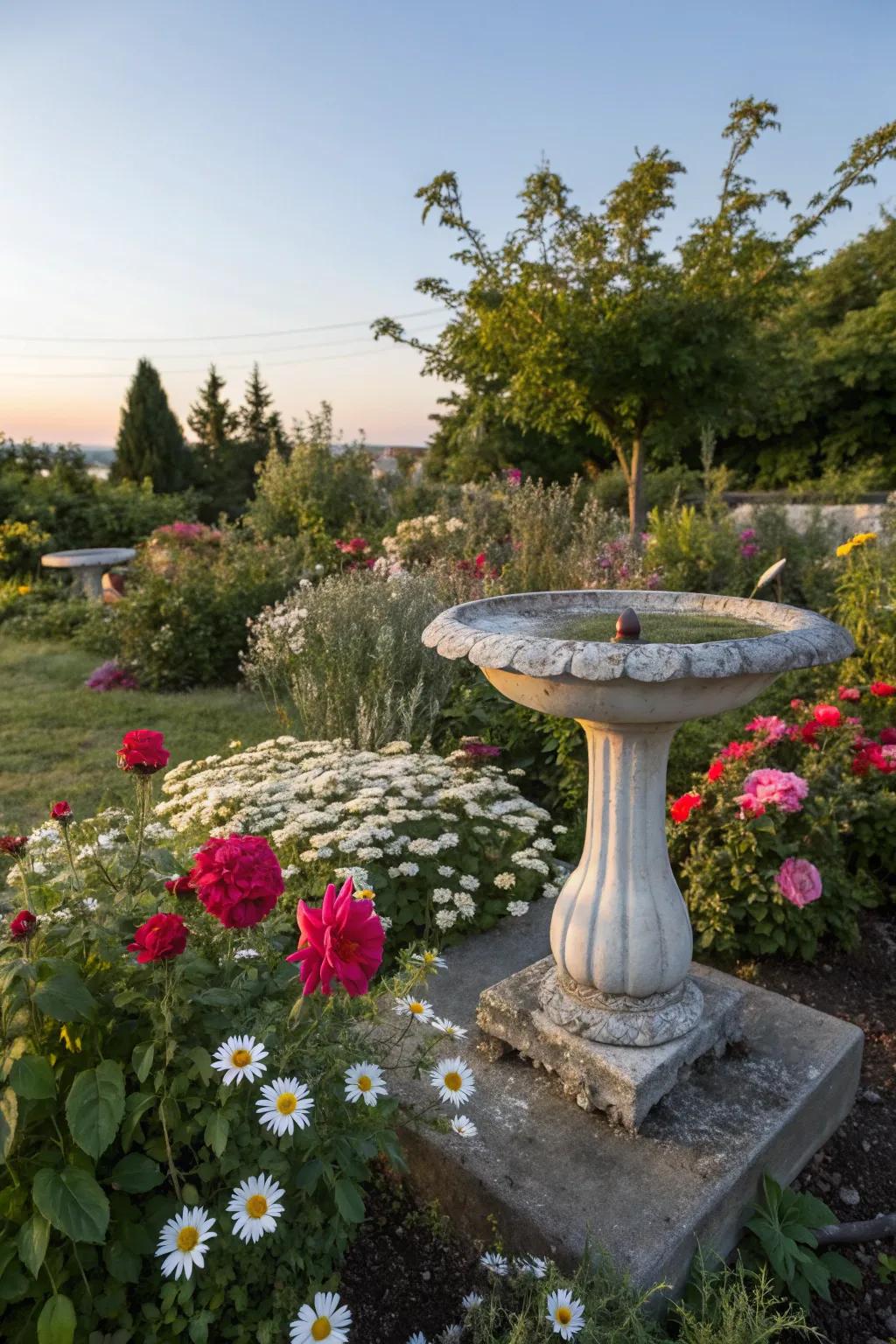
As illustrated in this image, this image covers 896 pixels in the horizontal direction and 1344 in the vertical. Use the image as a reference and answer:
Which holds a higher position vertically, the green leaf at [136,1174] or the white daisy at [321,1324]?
the green leaf at [136,1174]

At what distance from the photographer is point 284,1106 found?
1.39m

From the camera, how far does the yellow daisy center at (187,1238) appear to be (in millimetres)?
1366

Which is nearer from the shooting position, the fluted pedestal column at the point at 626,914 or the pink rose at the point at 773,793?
the fluted pedestal column at the point at 626,914

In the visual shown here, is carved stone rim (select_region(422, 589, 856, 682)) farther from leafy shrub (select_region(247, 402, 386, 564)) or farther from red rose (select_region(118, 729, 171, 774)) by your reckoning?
leafy shrub (select_region(247, 402, 386, 564))

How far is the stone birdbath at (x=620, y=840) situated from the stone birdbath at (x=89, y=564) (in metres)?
9.37

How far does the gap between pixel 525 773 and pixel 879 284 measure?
21.9m

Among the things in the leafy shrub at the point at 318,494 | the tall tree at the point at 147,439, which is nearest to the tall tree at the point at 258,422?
the tall tree at the point at 147,439

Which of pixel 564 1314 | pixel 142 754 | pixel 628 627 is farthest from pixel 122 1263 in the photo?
pixel 628 627

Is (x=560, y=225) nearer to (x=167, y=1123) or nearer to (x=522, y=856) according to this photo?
(x=522, y=856)

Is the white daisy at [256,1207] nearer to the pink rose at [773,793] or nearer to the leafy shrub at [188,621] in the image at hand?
the pink rose at [773,793]

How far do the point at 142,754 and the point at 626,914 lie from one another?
1.26 meters

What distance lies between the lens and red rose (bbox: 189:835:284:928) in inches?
56.8

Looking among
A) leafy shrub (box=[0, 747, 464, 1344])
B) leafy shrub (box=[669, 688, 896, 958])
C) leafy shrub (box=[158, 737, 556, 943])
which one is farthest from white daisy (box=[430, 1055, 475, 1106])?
leafy shrub (box=[669, 688, 896, 958])

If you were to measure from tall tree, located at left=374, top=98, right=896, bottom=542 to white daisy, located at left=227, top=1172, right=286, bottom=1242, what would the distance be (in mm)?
8112
